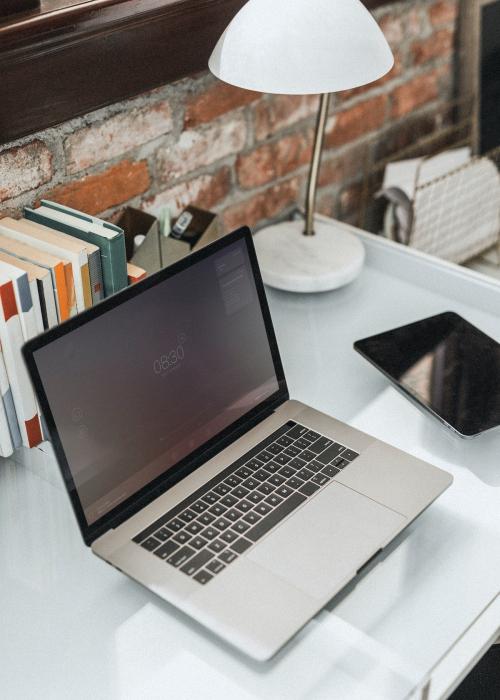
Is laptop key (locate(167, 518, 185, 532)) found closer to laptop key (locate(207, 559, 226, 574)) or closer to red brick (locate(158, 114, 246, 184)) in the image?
laptop key (locate(207, 559, 226, 574))

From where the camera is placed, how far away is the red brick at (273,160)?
147 centimetres

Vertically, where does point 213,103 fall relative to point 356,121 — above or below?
above

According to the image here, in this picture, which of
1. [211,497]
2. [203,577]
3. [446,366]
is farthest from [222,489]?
[446,366]

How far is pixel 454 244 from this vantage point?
1.71m

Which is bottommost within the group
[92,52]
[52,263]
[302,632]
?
[302,632]

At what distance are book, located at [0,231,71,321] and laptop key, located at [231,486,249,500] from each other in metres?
0.29

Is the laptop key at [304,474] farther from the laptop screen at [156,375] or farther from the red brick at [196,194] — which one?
the red brick at [196,194]

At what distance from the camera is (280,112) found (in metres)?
1.48

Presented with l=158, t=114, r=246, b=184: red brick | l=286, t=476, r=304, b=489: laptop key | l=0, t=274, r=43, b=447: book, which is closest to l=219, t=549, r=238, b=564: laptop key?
l=286, t=476, r=304, b=489: laptop key

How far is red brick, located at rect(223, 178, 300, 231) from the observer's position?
1.49 m

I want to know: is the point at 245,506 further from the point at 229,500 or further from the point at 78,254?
the point at 78,254

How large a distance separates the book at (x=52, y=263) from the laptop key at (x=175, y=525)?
0.92 feet

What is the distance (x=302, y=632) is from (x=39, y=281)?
1.55ft

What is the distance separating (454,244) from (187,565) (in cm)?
107
